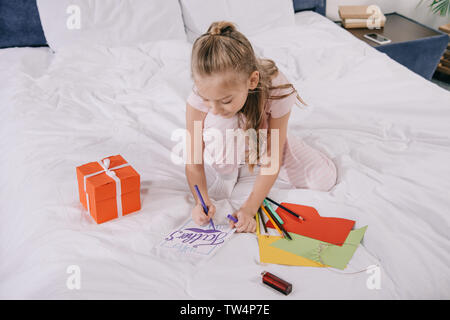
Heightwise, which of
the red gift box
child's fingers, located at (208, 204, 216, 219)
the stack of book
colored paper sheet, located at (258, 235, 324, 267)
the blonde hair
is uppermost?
the blonde hair

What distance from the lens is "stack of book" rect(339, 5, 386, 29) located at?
2.60 meters

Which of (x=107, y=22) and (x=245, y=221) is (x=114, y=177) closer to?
(x=245, y=221)

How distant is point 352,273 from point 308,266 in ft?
0.31

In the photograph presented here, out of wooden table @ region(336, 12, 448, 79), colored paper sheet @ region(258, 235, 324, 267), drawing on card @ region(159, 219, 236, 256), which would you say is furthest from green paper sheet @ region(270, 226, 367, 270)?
wooden table @ region(336, 12, 448, 79)

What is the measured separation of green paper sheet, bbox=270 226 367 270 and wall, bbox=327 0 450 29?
7.12 ft

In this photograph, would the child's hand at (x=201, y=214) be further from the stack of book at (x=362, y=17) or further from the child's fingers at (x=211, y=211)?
the stack of book at (x=362, y=17)

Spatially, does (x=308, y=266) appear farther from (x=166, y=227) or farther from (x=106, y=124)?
(x=106, y=124)

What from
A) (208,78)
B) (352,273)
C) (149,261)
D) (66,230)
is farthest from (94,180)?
(352,273)

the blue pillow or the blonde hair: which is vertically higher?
the blonde hair

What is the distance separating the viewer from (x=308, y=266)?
3.06 ft

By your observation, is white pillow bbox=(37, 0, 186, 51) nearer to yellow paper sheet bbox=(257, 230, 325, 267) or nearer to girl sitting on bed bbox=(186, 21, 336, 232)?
girl sitting on bed bbox=(186, 21, 336, 232)

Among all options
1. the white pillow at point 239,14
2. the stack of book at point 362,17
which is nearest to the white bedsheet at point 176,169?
the white pillow at point 239,14

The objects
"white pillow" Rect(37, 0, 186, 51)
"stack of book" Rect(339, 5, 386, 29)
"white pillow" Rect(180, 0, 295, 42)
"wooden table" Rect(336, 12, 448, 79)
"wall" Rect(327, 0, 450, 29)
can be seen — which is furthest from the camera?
"wall" Rect(327, 0, 450, 29)

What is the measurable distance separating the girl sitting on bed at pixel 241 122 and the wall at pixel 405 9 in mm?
1818
